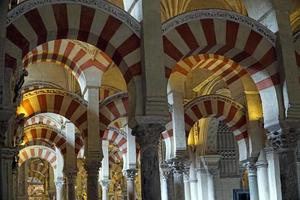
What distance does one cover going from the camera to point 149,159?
6820 millimetres

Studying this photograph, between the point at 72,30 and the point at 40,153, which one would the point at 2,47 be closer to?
the point at 72,30

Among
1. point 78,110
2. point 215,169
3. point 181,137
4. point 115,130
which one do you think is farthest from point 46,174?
point 181,137

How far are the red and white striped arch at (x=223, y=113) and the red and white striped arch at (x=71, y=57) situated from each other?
2.33 m

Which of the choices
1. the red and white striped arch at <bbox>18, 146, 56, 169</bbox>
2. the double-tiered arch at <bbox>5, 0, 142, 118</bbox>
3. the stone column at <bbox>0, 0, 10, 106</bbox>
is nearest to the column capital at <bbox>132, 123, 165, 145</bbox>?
the double-tiered arch at <bbox>5, 0, 142, 118</bbox>

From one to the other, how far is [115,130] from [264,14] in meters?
7.43

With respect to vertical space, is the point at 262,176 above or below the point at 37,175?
below

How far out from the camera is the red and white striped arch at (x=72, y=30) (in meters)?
6.51

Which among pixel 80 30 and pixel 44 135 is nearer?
pixel 80 30

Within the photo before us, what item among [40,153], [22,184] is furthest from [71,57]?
[22,184]

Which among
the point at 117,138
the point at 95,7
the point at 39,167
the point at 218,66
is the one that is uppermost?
the point at 95,7

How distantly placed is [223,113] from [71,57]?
3.69 meters

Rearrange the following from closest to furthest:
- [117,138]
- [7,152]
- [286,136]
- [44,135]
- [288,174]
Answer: [7,152], [288,174], [286,136], [44,135], [117,138]

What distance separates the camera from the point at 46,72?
45.8 ft

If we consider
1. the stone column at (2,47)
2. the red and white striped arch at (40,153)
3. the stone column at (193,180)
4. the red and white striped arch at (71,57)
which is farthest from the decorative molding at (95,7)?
the red and white striped arch at (40,153)
